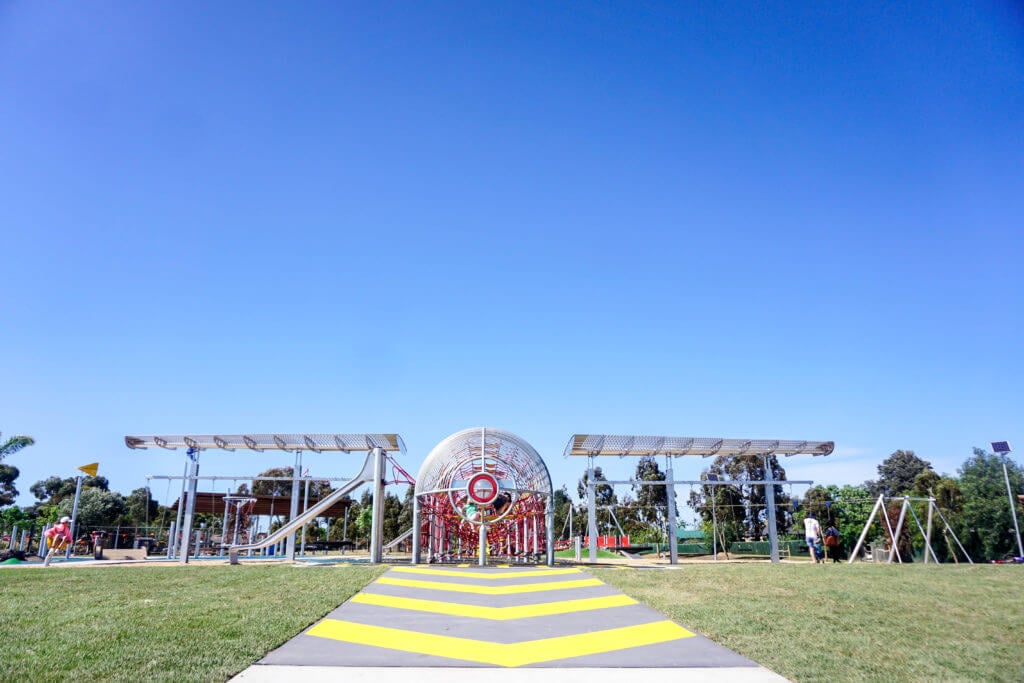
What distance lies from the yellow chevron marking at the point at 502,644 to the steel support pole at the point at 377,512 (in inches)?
500

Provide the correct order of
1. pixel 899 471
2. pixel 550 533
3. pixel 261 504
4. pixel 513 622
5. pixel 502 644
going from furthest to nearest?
pixel 899 471, pixel 261 504, pixel 550 533, pixel 513 622, pixel 502 644

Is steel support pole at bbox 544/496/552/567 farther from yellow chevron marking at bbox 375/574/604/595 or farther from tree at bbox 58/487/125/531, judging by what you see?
tree at bbox 58/487/125/531

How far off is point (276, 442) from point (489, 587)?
1564 cm

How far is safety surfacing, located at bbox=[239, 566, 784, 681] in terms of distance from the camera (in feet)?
26.3

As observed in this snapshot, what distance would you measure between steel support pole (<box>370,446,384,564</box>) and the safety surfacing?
8.64 meters

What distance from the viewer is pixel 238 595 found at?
1277cm

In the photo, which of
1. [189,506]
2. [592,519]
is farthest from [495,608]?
[189,506]

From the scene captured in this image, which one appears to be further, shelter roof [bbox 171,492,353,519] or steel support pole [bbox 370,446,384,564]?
shelter roof [bbox 171,492,353,519]

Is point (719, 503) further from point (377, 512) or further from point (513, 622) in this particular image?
point (513, 622)

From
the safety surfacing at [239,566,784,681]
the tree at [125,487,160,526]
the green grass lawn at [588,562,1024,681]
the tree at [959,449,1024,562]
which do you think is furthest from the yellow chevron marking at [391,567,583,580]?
the tree at [125,487,160,526]

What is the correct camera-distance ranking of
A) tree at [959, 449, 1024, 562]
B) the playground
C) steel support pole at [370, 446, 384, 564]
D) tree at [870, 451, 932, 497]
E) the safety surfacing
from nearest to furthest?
the playground < the safety surfacing < steel support pole at [370, 446, 384, 564] < tree at [959, 449, 1024, 562] < tree at [870, 451, 932, 497]

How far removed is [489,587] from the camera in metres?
14.4

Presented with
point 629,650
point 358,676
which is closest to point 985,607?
point 629,650

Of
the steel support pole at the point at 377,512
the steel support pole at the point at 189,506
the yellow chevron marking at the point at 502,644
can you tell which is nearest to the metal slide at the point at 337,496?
the steel support pole at the point at 377,512
